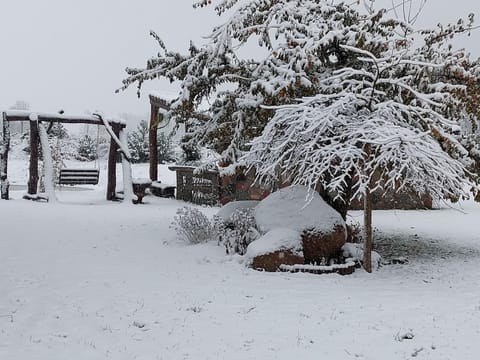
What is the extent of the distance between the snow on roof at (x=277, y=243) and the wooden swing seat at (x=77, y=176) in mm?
11736

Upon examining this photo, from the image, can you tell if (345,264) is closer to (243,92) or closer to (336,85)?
(336,85)

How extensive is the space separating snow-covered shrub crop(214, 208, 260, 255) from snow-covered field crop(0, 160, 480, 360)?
26 centimetres

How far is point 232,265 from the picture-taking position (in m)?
7.25

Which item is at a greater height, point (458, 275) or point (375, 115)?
point (375, 115)

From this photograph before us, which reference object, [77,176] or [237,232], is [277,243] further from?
[77,176]

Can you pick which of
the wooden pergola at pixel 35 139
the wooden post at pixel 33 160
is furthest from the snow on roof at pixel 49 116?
the wooden post at pixel 33 160

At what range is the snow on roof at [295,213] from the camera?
764 cm

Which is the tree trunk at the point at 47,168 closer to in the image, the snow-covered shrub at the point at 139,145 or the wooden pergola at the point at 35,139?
the wooden pergola at the point at 35,139

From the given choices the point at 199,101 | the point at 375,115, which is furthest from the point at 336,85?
the point at 199,101

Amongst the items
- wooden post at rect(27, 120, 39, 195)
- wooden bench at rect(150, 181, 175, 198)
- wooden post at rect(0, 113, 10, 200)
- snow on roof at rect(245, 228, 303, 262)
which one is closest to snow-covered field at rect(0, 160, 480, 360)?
snow on roof at rect(245, 228, 303, 262)

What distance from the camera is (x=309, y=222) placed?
25.0ft

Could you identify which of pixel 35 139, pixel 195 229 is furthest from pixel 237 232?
pixel 35 139

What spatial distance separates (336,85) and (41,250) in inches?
219

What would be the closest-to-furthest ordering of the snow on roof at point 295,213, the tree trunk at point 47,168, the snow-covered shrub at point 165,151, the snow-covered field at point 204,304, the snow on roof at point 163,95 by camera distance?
the snow-covered field at point 204,304
the snow on roof at point 295,213
the tree trunk at point 47,168
the snow on roof at point 163,95
the snow-covered shrub at point 165,151
